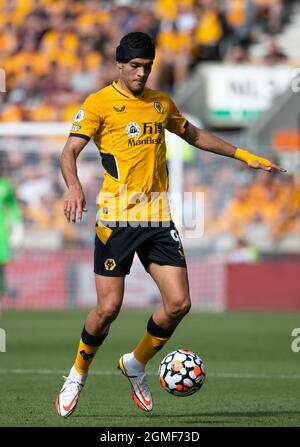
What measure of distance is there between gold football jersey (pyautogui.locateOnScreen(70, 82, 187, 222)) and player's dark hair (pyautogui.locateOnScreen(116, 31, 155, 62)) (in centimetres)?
26

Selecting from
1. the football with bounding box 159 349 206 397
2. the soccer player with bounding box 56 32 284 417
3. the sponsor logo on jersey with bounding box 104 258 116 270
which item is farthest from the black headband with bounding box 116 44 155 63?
the football with bounding box 159 349 206 397

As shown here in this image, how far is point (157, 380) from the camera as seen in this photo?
10.1m

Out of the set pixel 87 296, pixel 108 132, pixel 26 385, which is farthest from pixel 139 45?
pixel 87 296

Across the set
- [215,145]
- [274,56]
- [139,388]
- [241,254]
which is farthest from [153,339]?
[274,56]

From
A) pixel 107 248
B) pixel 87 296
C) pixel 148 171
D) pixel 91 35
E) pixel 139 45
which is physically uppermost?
pixel 91 35

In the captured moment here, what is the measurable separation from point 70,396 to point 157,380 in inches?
97.9

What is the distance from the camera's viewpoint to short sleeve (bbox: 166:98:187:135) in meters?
8.09

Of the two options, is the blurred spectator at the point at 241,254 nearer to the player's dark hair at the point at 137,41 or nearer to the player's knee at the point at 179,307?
the player's knee at the point at 179,307

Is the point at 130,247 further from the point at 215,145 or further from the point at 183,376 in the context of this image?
the point at 215,145

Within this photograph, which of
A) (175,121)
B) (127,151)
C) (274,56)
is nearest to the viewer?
(127,151)

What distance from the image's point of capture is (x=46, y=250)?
69.9 feet

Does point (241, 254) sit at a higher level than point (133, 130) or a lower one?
lower

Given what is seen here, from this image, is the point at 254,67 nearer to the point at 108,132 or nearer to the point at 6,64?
the point at 6,64
